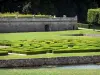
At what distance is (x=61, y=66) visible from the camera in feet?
107

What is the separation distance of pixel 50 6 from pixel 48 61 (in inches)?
2151

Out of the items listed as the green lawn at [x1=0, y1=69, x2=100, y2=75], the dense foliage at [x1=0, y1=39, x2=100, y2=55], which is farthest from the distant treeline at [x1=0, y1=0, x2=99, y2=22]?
the green lawn at [x1=0, y1=69, x2=100, y2=75]

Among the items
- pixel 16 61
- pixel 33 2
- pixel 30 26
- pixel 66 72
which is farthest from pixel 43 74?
pixel 33 2

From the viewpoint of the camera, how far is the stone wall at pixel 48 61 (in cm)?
3167

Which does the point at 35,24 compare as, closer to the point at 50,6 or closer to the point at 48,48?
the point at 50,6

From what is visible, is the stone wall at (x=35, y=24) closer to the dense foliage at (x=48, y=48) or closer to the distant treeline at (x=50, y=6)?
the distant treeline at (x=50, y=6)

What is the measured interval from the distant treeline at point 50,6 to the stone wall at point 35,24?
13.6 m

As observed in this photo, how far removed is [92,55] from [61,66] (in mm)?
3279

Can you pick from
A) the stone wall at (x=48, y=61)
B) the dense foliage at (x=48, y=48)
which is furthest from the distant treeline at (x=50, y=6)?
the stone wall at (x=48, y=61)

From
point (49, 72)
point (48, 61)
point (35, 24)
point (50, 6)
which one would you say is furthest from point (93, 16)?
point (49, 72)

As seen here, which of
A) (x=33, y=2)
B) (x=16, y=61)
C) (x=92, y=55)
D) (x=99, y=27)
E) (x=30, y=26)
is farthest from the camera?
(x=33, y=2)

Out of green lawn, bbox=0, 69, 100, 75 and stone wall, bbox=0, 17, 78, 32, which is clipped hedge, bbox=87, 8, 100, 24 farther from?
green lawn, bbox=0, 69, 100, 75

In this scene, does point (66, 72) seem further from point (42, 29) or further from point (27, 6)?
point (27, 6)

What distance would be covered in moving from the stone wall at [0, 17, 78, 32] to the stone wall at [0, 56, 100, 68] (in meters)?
32.8
